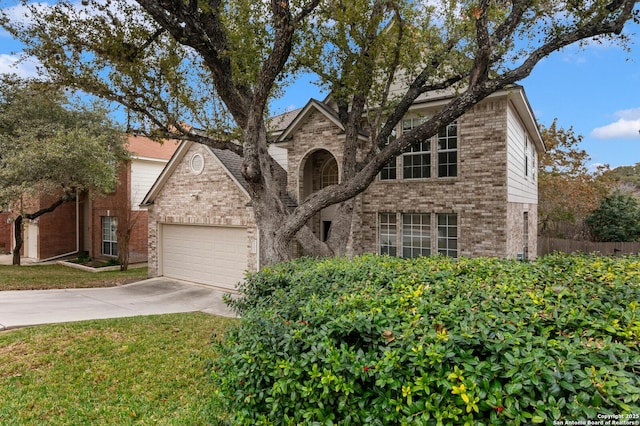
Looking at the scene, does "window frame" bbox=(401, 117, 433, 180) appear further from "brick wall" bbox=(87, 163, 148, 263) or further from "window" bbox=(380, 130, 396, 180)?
"brick wall" bbox=(87, 163, 148, 263)

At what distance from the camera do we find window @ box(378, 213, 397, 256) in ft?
40.0

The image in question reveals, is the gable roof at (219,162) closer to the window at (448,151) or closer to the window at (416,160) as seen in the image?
the window at (416,160)

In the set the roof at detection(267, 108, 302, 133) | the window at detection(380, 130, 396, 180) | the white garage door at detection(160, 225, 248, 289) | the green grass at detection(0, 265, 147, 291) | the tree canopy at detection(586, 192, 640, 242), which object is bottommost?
the green grass at detection(0, 265, 147, 291)

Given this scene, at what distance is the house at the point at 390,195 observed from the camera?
1055 centimetres

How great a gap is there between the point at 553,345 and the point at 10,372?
22.9 feet

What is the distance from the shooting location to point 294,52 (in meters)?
9.60

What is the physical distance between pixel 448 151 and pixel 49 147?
14.3 m

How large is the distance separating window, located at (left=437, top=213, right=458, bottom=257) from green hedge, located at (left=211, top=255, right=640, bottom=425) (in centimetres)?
750

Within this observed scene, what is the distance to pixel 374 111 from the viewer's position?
427 inches

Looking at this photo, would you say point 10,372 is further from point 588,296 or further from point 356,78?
point 356,78

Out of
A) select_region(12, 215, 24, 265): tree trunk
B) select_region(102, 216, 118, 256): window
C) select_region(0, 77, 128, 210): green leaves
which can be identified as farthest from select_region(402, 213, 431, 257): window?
select_region(12, 215, 24, 265): tree trunk

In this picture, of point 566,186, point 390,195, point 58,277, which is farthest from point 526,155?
point 58,277

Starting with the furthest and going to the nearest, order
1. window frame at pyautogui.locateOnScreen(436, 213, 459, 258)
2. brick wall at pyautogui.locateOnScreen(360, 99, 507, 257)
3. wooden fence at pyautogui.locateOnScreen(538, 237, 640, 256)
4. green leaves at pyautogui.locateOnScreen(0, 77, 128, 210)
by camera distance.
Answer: wooden fence at pyautogui.locateOnScreen(538, 237, 640, 256) < green leaves at pyautogui.locateOnScreen(0, 77, 128, 210) < window frame at pyautogui.locateOnScreen(436, 213, 459, 258) < brick wall at pyautogui.locateOnScreen(360, 99, 507, 257)

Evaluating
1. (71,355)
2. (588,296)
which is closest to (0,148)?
(71,355)
